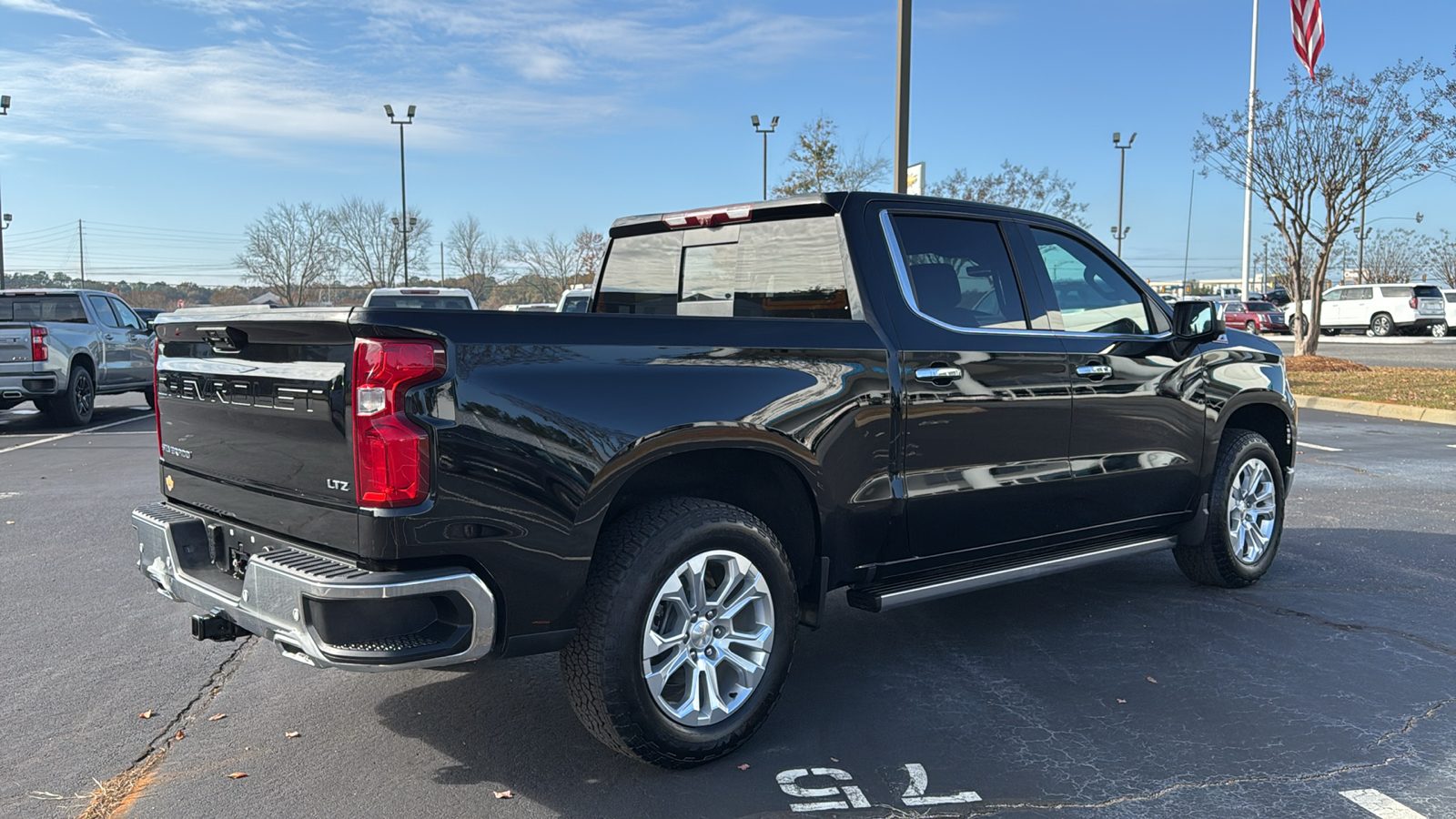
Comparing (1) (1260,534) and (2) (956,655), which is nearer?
(2) (956,655)

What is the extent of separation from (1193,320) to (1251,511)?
131cm

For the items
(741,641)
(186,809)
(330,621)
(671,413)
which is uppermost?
(671,413)

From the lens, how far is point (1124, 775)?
140 inches

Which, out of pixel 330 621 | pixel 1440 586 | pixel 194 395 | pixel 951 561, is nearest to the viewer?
pixel 330 621

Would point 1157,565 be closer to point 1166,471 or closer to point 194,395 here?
point 1166,471

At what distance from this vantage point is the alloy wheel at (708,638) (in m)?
3.52

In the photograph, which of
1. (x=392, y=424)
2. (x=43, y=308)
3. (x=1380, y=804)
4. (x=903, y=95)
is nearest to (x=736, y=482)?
(x=392, y=424)

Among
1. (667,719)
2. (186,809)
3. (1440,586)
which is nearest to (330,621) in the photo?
(186,809)

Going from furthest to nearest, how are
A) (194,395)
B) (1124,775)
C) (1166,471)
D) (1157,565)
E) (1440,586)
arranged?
(1157,565) → (1440,586) → (1166,471) → (194,395) → (1124,775)

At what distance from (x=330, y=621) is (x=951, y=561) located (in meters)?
2.47

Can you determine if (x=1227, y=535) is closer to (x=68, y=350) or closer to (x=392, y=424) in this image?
(x=392, y=424)

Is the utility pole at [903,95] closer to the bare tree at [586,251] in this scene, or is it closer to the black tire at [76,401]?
the black tire at [76,401]

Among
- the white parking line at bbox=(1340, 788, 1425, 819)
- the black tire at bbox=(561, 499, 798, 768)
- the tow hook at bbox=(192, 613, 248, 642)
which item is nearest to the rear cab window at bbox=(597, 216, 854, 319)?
the black tire at bbox=(561, 499, 798, 768)

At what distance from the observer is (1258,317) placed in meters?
43.8
